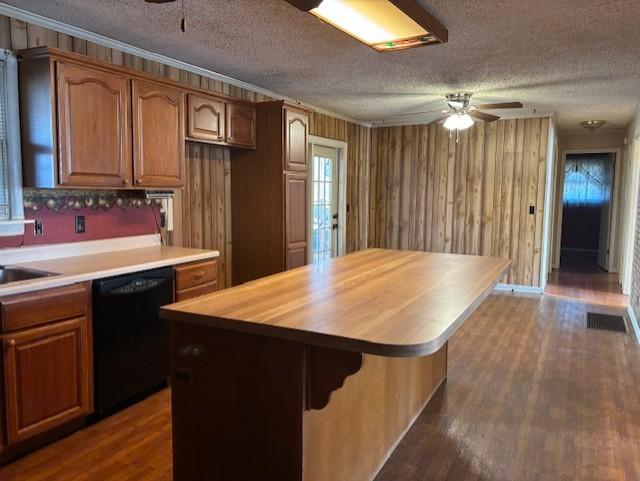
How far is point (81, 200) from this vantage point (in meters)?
3.13

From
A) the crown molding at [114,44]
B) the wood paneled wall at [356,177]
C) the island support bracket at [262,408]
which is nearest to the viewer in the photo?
the island support bracket at [262,408]

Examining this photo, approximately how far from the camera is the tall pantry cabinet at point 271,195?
13.7 feet

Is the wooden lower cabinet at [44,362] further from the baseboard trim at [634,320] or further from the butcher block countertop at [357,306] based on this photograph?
the baseboard trim at [634,320]

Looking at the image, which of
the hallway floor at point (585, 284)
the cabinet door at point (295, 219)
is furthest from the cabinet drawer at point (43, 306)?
the hallway floor at point (585, 284)

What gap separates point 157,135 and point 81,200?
659 millimetres

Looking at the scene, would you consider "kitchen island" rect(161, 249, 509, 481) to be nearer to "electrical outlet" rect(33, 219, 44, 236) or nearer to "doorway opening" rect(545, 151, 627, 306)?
"electrical outlet" rect(33, 219, 44, 236)

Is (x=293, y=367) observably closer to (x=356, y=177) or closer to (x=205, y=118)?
(x=205, y=118)

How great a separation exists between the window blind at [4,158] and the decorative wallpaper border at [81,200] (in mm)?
110

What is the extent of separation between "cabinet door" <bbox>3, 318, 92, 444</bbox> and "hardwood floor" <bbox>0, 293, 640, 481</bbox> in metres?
0.17

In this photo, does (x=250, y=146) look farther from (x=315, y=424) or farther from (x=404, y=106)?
(x=315, y=424)

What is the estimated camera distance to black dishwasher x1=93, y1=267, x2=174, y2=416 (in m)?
2.67

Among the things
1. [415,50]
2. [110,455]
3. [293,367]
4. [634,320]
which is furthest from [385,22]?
[634,320]

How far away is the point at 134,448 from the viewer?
2459 mm

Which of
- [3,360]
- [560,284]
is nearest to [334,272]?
[3,360]
